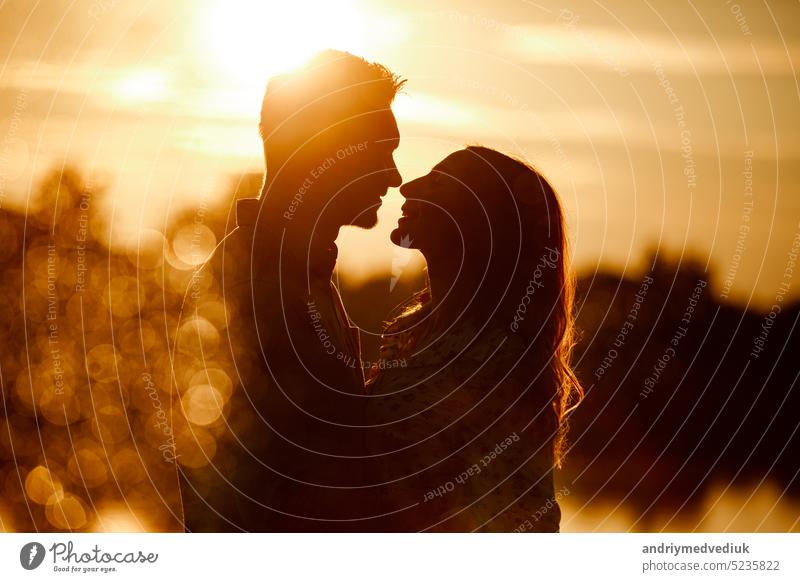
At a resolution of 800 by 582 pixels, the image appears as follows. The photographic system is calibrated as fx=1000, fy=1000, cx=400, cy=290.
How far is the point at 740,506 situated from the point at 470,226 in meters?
12.9

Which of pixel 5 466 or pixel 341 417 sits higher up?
pixel 341 417

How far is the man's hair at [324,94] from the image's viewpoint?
15.5ft

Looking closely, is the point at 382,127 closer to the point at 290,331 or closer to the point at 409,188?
the point at 409,188

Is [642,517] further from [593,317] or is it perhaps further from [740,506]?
[593,317]

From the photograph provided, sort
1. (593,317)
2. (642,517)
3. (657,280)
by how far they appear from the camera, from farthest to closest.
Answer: (642,517), (657,280), (593,317)

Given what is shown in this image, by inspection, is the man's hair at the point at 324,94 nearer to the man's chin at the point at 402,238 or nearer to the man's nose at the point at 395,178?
the man's nose at the point at 395,178

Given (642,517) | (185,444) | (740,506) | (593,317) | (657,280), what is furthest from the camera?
(740,506)

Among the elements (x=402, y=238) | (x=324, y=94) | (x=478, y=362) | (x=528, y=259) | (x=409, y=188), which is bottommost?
(x=478, y=362)

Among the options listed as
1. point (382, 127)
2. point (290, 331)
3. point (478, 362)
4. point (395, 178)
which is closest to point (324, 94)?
point (382, 127)

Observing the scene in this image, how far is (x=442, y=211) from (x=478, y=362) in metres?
0.76

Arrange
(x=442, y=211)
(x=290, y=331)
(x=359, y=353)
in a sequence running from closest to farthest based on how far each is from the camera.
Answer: (x=290, y=331) → (x=359, y=353) → (x=442, y=211)

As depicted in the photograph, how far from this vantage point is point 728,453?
18.1 metres

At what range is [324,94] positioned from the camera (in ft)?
16.1

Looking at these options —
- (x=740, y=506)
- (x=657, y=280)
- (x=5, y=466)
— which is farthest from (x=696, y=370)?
(x=5, y=466)
